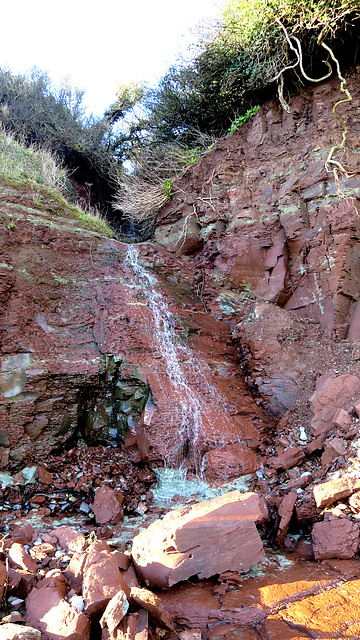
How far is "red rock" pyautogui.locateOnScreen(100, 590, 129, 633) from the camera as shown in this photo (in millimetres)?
2423

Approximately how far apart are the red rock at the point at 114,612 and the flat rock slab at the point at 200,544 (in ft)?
2.47

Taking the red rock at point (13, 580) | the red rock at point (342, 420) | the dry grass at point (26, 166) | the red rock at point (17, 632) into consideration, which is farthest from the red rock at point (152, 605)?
the dry grass at point (26, 166)

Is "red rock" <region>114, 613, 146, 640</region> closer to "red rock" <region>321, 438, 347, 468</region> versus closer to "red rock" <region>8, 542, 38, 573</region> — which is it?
"red rock" <region>8, 542, 38, 573</region>

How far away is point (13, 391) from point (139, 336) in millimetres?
2244

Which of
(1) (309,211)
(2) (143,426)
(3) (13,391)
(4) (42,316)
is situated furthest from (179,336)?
(1) (309,211)

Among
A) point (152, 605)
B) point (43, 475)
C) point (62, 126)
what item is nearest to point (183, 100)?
point (62, 126)

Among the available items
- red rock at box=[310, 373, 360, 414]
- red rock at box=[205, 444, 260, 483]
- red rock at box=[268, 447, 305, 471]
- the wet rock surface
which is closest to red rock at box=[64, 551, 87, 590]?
the wet rock surface

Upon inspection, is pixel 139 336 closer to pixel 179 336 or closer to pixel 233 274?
pixel 179 336

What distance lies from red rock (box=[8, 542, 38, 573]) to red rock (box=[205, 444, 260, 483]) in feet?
9.22

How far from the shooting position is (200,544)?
3387mm

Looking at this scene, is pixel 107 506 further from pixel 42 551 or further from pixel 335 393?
pixel 335 393

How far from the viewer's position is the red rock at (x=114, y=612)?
2.42m

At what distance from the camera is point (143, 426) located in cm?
578

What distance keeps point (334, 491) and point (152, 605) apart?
237cm
